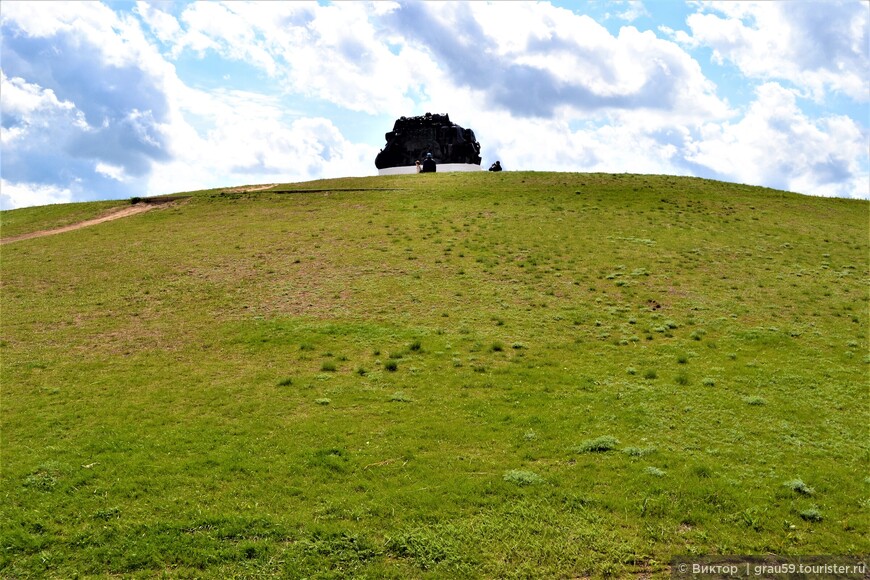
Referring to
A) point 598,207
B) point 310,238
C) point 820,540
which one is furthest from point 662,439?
point 598,207

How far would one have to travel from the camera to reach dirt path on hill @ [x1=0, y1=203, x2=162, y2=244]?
134ft

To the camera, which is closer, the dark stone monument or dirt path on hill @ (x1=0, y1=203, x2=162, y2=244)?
dirt path on hill @ (x1=0, y1=203, x2=162, y2=244)

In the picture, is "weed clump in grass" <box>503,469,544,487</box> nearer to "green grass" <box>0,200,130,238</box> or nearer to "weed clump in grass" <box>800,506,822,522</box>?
"weed clump in grass" <box>800,506,822,522</box>

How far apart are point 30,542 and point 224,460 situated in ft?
12.0

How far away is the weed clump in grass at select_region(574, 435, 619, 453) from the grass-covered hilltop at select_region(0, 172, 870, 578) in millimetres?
43

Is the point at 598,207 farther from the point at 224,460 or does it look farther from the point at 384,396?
the point at 224,460

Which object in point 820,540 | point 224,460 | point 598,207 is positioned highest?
point 598,207

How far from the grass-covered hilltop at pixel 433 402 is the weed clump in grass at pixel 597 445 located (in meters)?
0.04

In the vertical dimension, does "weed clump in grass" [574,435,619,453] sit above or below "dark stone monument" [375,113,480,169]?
below

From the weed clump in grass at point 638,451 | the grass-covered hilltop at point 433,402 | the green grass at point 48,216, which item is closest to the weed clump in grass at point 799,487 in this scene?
the grass-covered hilltop at point 433,402

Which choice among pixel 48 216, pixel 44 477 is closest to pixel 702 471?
pixel 44 477

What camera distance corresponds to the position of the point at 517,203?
43.0m

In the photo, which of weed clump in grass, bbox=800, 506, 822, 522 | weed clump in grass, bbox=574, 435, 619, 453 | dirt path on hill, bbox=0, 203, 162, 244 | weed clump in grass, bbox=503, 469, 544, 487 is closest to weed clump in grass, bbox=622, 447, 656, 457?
weed clump in grass, bbox=574, 435, 619, 453

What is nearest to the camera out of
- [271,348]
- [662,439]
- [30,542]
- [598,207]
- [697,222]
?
[30,542]
